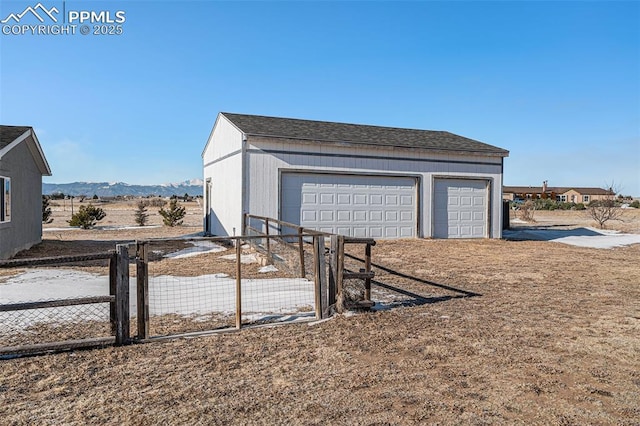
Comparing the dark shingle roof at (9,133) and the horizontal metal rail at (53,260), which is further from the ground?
the dark shingle roof at (9,133)

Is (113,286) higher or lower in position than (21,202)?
lower

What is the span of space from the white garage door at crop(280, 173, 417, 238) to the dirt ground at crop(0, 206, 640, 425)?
791 centimetres

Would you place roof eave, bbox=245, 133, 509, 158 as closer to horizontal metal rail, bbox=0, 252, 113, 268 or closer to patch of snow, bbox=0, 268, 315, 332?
patch of snow, bbox=0, 268, 315, 332

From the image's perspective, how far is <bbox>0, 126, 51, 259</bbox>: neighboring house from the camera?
11.7 metres

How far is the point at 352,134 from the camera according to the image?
54.7ft

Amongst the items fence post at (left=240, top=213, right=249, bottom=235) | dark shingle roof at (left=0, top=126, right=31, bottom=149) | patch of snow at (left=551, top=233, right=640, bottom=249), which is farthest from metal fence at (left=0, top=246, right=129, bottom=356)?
patch of snow at (left=551, top=233, right=640, bottom=249)

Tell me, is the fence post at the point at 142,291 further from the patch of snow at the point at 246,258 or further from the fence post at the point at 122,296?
the patch of snow at the point at 246,258

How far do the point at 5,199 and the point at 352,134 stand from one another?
36.9 ft

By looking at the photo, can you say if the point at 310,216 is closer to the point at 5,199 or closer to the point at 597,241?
the point at 5,199

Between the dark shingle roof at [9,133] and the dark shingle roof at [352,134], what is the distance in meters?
6.30

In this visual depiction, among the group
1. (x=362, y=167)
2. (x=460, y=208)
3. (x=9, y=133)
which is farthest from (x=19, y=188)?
(x=460, y=208)

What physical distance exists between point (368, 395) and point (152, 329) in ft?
10.7

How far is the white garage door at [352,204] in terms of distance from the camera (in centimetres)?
1473

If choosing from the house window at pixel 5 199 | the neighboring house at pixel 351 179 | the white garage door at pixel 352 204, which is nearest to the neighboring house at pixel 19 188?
the house window at pixel 5 199
